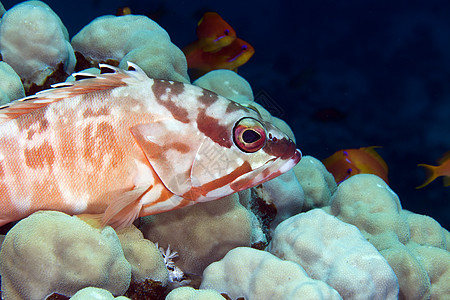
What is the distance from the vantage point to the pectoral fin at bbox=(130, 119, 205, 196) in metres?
2.22

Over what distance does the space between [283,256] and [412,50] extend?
10194 millimetres

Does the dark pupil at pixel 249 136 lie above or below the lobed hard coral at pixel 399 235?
above

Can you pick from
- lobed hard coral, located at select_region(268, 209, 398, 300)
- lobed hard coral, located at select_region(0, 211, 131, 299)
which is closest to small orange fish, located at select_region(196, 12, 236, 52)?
lobed hard coral, located at select_region(268, 209, 398, 300)

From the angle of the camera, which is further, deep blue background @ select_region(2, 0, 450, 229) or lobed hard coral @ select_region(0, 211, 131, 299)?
deep blue background @ select_region(2, 0, 450, 229)

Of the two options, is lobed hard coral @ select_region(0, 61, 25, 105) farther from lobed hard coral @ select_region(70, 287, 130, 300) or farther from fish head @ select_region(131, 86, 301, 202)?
lobed hard coral @ select_region(70, 287, 130, 300)

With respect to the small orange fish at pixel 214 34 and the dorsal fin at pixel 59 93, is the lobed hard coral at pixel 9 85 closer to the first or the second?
the dorsal fin at pixel 59 93

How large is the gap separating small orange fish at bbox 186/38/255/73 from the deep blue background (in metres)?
4.85

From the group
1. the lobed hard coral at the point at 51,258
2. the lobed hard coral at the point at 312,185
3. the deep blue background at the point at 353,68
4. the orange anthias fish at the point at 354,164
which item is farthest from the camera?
the deep blue background at the point at 353,68

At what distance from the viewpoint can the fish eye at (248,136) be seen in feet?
7.45

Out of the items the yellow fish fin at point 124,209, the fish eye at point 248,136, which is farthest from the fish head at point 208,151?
the yellow fish fin at point 124,209

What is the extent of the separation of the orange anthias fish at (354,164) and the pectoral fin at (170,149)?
4.16 metres

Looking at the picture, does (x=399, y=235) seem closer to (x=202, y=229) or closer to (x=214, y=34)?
(x=202, y=229)

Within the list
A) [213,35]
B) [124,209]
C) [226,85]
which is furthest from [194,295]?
[213,35]

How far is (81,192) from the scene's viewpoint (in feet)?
7.29
